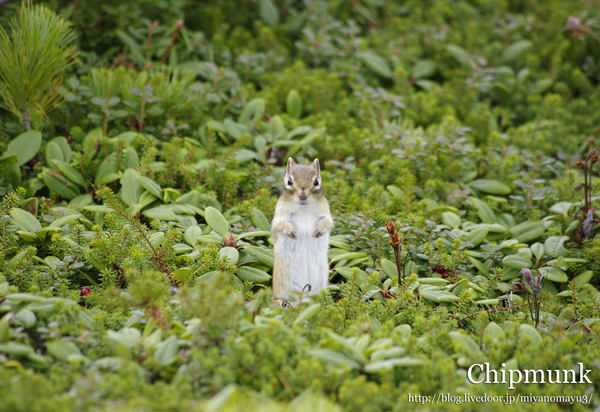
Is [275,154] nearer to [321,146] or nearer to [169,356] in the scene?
[321,146]

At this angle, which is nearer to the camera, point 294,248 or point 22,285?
point 22,285

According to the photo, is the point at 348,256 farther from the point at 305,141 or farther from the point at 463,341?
the point at 305,141

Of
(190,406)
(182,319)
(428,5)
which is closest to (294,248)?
(182,319)

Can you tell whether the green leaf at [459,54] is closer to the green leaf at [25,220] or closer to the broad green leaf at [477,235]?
the broad green leaf at [477,235]

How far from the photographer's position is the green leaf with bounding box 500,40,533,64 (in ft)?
22.6

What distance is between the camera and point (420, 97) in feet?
20.6

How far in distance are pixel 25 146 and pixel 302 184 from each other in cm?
255

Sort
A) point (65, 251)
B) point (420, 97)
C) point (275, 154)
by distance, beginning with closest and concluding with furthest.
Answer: point (65, 251), point (275, 154), point (420, 97)

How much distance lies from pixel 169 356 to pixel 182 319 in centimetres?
44

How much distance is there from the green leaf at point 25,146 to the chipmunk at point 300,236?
2302 millimetres

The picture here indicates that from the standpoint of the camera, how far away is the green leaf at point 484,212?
15.0 ft

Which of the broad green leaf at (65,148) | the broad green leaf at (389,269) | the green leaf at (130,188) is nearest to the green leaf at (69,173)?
the broad green leaf at (65,148)

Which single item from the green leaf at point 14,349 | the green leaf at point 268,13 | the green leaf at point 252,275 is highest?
the green leaf at point 268,13

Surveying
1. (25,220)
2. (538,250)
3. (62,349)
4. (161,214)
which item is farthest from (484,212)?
(25,220)
